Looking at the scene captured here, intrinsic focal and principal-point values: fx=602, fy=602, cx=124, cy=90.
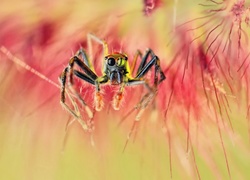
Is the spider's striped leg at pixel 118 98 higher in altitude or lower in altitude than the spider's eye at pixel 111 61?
lower

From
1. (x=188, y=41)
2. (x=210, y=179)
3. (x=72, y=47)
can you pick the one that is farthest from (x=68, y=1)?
(x=210, y=179)

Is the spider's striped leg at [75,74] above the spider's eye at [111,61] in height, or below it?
below

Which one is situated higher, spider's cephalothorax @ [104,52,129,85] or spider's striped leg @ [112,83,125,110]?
spider's cephalothorax @ [104,52,129,85]

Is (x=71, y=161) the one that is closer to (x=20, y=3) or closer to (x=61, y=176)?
(x=61, y=176)
